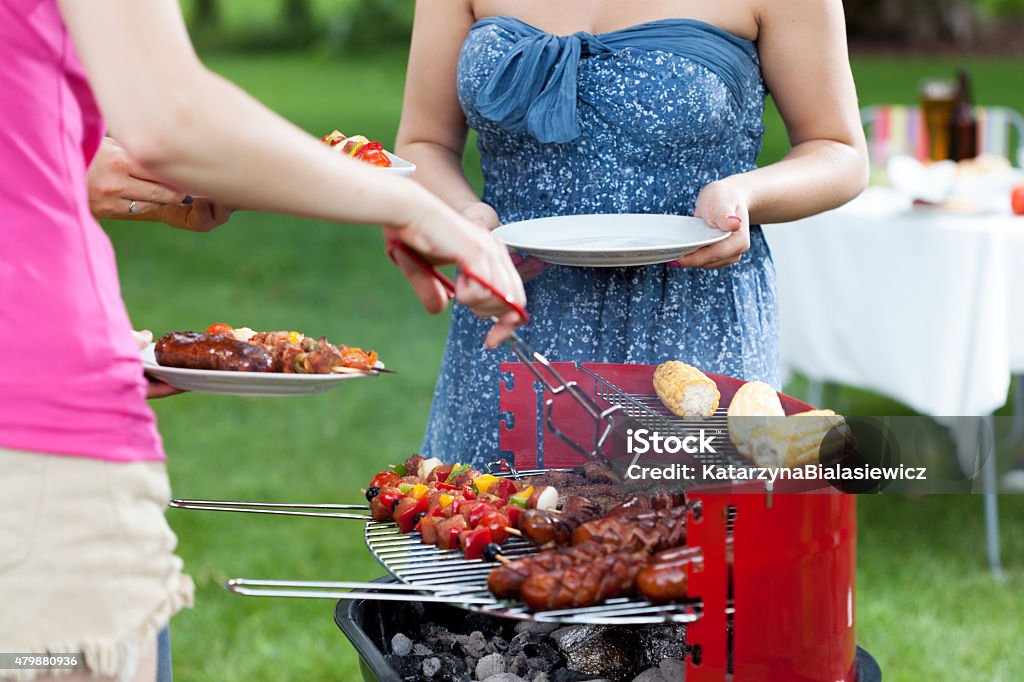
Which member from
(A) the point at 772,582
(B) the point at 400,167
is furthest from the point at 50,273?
(A) the point at 772,582

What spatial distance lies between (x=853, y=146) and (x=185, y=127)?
5.27 feet

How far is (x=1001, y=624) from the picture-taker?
404cm

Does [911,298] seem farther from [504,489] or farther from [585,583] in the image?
[585,583]

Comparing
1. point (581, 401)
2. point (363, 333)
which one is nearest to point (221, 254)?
point (363, 333)

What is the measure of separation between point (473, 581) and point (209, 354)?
21.9 inches

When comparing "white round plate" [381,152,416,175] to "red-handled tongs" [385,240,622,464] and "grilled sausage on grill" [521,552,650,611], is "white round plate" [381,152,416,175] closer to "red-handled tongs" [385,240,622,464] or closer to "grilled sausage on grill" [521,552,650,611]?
"red-handled tongs" [385,240,622,464]

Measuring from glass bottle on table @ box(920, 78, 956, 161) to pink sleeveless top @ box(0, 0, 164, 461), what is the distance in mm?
4423

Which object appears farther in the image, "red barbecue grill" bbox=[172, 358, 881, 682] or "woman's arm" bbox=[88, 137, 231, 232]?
"woman's arm" bbox=[88, 137, 231, 232]

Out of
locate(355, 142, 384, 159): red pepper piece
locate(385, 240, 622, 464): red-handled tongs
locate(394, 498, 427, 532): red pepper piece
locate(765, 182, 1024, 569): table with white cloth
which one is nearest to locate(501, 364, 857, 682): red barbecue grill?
locate(385, 240, 622, 464): red-handled tongs

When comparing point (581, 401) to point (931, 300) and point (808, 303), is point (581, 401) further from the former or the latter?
point (808, 303)

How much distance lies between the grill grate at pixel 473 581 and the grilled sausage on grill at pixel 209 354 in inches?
13.1

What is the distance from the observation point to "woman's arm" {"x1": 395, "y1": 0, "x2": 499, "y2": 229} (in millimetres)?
2561

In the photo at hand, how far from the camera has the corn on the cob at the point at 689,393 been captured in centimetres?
195

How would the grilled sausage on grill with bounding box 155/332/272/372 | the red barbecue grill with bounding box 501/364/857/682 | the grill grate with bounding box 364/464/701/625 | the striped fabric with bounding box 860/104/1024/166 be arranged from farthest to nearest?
the striped fabric with bounding box 860/104/1024/166 < the grilled sausage on grill with bounding box 155/332/272/372 < the red barbecue grill with bounding box 501/364/857/682 < the grill grate with bounding box 364/464/701/625
